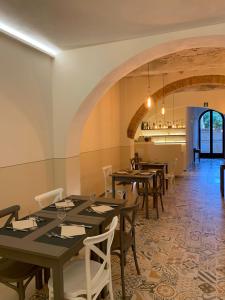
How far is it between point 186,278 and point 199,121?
44.2 ft

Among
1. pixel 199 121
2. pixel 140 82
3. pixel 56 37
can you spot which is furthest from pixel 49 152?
pixel 199 121

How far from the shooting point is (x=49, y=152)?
425cm

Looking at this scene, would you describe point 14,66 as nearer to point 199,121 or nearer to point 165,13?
point 165,13

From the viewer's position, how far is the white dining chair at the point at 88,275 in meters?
1.84

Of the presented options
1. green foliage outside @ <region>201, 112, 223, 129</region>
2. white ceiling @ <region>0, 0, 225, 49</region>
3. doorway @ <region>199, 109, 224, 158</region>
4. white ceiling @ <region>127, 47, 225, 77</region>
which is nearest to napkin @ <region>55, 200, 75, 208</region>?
white ceiling @ <region>0, 0, 225, 49</region>

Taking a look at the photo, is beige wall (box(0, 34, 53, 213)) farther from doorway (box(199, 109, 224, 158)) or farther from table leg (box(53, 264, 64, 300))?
doorway (box(199, 109, 224, 158))

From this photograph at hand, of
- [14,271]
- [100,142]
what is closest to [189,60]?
[100,142]

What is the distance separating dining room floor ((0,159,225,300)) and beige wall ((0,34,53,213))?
1498 millimetres

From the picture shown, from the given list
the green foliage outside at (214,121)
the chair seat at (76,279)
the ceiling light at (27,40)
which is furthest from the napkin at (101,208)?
the green foliage outside at (214,121)

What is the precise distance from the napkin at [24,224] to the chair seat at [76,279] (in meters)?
0.50

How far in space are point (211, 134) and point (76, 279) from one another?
1465 centimetres

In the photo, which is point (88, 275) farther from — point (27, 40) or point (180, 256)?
point (27, 40)

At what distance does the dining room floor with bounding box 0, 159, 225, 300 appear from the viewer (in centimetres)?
257

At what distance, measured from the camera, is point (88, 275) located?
1843 mm
